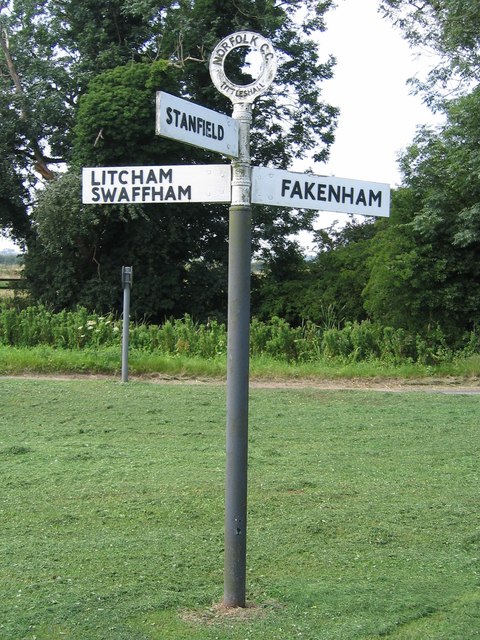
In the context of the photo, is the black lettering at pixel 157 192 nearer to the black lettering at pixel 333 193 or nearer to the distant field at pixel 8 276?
the black lettering at pixel 333 193

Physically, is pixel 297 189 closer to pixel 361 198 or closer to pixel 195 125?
pixel 361 198

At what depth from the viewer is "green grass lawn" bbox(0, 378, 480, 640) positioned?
4438 mm

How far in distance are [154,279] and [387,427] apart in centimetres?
1787

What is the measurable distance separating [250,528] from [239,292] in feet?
7.21

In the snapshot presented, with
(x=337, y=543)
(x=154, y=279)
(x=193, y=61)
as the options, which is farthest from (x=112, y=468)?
(x=193, y=61)

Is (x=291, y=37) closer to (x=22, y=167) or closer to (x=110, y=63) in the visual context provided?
(x=110, y=63)

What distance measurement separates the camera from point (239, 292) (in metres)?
4.42

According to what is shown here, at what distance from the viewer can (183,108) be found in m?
4.09

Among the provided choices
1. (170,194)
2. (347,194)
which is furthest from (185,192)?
(347,194)

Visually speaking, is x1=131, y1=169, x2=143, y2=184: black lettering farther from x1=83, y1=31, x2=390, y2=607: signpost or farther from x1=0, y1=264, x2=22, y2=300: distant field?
x1=0, y1=264, x2=22, y2=300: distant field

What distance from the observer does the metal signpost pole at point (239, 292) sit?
4402 millimetres

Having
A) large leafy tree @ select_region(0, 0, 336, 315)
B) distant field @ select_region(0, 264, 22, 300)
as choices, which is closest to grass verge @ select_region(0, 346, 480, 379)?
large leafy tree @ select_region(0, 0, 336, 315)

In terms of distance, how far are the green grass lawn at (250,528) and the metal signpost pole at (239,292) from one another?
550 mm

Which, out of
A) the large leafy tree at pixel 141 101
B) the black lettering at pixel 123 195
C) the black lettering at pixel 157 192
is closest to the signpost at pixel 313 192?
the black lettering at pixel 157 192
